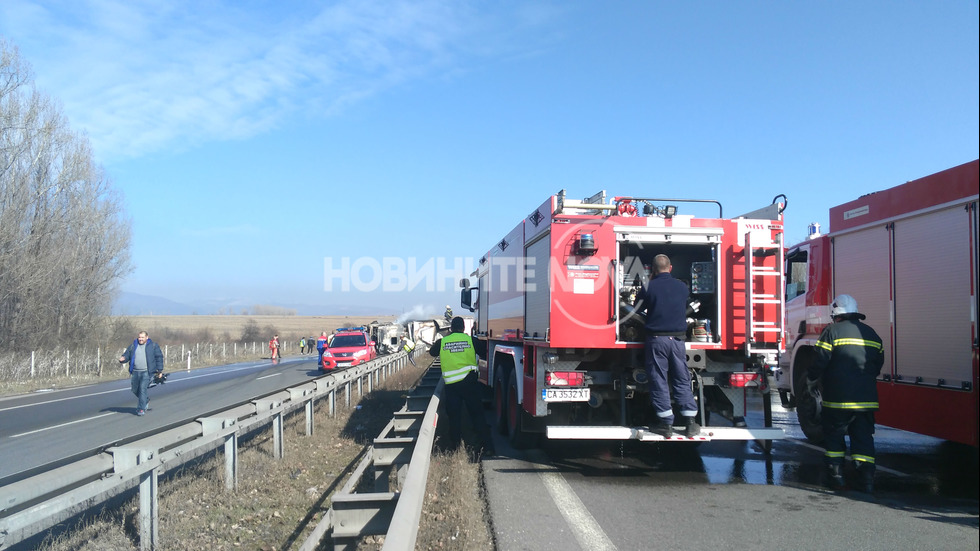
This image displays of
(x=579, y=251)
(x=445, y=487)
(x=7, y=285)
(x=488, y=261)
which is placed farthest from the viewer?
(x=7, y=285)

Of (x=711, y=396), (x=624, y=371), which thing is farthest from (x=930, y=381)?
(x=624, y=371)

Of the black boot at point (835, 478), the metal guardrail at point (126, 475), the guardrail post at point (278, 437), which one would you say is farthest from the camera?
Result: the guardrail post at point (278, 437)

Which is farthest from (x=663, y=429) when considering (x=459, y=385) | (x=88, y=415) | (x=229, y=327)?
(x=229, y=327)

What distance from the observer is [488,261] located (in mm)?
13023

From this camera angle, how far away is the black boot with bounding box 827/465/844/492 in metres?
7.03

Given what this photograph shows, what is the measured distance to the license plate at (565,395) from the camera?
305 inches

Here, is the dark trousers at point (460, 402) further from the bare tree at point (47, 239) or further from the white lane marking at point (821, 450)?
the bare tree at point (47, 239)

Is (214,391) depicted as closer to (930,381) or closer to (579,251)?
(579,251)

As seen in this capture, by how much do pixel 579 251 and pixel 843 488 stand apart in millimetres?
Answer: 3677

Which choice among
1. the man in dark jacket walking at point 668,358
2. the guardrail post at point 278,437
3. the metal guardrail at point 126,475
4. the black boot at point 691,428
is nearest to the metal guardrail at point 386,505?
the metal guardrail at point 126,475

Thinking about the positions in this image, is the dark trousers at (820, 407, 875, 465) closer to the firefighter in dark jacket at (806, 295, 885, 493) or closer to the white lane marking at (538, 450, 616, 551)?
the firefighter in dark jacket at (806, 295, 885, 493)

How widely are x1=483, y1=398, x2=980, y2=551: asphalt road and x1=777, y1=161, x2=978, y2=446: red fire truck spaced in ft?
1.97

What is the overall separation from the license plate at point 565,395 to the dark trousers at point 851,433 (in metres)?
2.52

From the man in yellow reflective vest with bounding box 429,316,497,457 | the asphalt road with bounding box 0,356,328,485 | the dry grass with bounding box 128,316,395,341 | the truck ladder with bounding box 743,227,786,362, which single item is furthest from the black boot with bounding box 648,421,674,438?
the dry grass with bounding box 128,316,395,341
